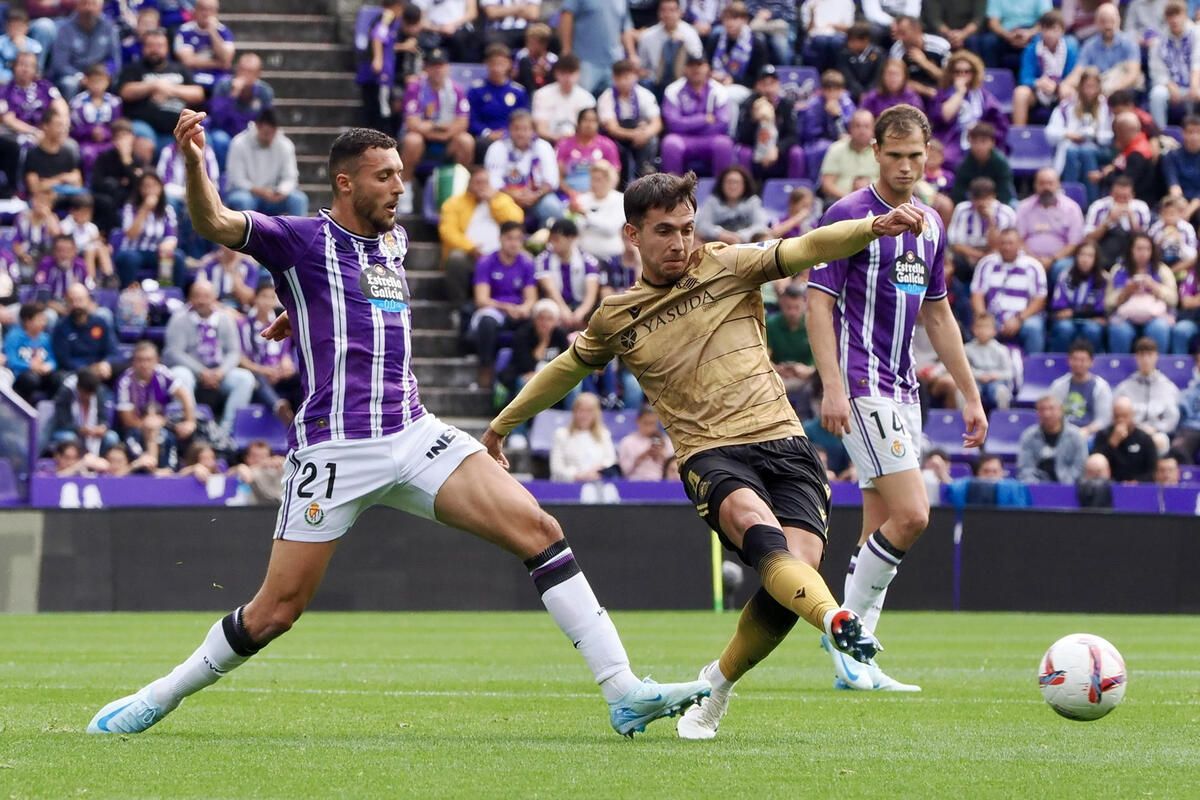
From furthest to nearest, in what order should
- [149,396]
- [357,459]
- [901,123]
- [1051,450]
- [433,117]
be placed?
[433,117]
[1051,450]
[149,396]
[901,123]
[357,459]

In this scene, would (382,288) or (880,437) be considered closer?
(382,288)

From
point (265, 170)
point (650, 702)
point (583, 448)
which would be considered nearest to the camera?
point (650, 702)

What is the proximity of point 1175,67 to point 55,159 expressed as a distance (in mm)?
12963

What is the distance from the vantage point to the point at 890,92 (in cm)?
2116

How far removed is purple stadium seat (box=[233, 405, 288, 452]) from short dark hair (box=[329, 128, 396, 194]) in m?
11.5

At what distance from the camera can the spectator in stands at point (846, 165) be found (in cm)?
2014

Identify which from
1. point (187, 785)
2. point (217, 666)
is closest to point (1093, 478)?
point (217, 666)

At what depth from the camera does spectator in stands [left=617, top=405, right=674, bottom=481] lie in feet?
58.7

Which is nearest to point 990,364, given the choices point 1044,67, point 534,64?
point 1044,67

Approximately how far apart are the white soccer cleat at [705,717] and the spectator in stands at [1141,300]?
1361cm

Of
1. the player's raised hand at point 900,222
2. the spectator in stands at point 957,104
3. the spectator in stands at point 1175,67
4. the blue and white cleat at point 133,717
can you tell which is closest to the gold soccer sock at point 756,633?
the player's raised hand at point 900,222

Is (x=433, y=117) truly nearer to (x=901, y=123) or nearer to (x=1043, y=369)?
(x=1043, y=369)

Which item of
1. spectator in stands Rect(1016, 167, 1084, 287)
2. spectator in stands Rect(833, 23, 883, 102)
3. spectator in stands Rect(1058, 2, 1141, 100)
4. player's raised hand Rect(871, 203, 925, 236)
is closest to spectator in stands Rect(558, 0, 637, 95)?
spectator in stands Rect(833, 23, 883, 102)

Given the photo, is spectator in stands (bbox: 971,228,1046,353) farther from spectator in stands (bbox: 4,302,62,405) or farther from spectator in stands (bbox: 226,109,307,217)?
spectator in stands (bbox: 4,302,62,405)
